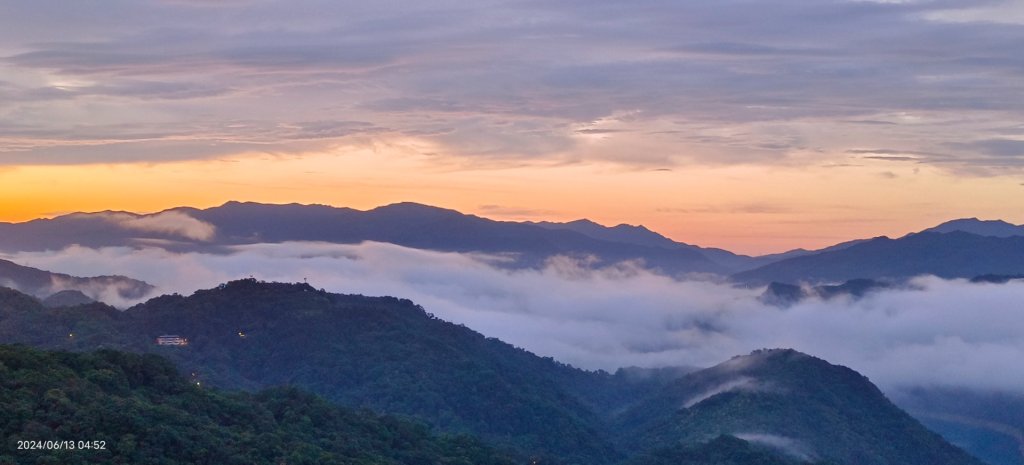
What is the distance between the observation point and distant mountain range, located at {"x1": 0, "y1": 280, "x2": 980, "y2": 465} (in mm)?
111438

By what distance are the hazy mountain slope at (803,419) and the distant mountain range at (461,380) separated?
206 millimetres

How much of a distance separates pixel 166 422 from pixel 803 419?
253ft

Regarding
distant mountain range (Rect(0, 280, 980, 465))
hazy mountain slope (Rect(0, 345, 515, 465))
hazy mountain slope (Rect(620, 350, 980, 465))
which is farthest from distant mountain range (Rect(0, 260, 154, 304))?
hazy mountain slope (Rect(0, 345, 515, 465))

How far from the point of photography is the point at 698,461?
325 feet

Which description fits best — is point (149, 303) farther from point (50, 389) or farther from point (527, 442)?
point (50, 389)

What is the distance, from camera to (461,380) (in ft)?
401

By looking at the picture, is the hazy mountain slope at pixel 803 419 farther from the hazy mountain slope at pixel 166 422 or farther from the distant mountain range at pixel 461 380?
the hazy mountain slope at pixel 166 422

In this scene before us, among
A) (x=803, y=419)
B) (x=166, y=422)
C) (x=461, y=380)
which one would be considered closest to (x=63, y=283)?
(x=461, y=380)

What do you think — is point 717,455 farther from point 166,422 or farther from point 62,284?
Answer: point 62,284

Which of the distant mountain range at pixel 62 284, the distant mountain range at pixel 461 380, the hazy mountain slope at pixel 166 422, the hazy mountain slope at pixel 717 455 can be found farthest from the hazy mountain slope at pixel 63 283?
the hazy mountain slope at pixel 166 422

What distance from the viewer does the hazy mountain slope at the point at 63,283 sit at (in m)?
178

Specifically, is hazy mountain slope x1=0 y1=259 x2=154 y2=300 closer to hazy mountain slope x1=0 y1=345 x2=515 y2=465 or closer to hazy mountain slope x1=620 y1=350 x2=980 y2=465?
hazy mountain slope x1=620 y1=350 x2=980 y2=465

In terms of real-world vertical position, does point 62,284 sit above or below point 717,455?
above

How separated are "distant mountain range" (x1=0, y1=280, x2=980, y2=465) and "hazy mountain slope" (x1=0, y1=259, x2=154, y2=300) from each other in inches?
1953
